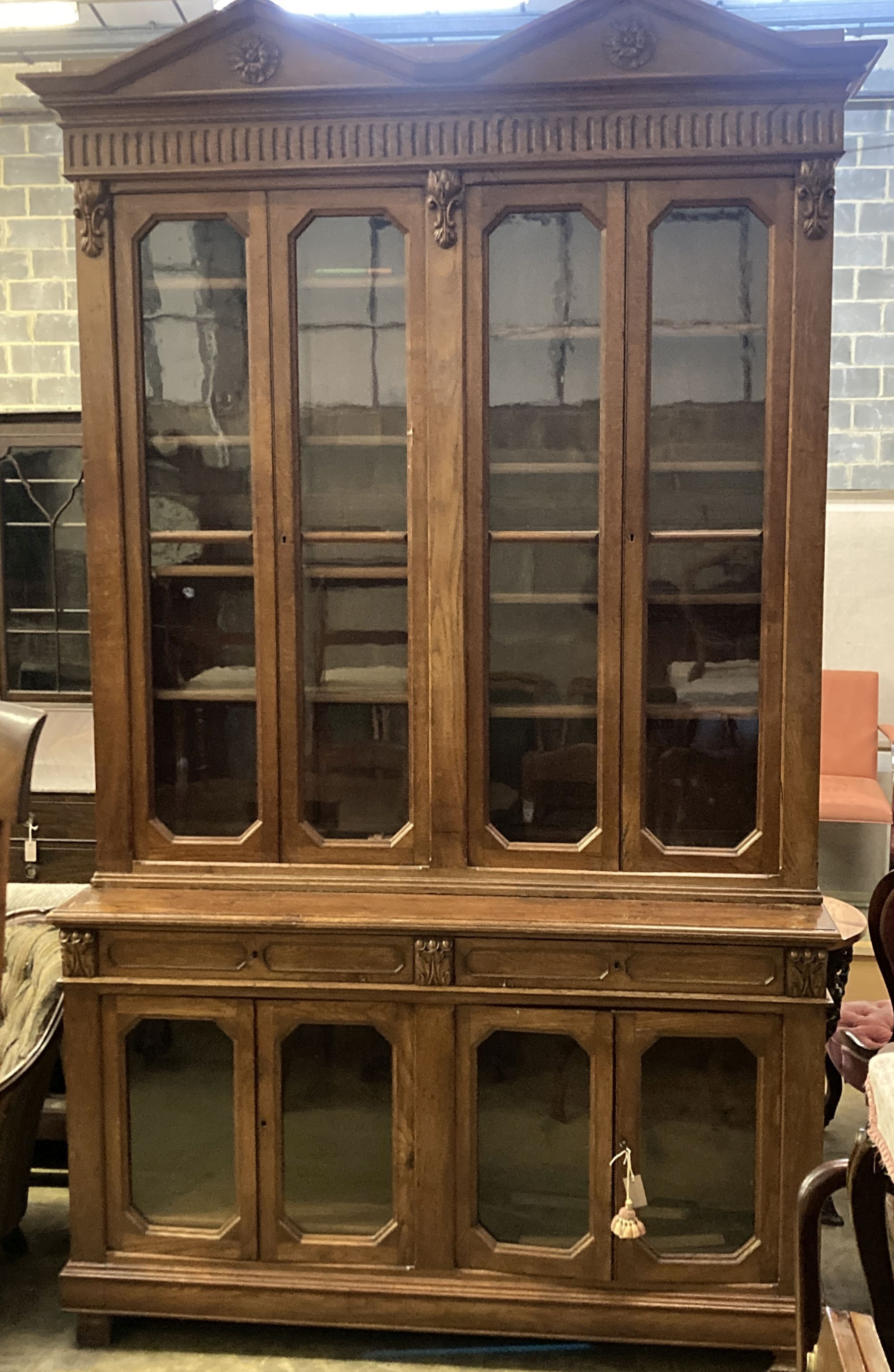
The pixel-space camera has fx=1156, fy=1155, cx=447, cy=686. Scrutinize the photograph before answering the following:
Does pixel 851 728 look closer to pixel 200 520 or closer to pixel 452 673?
pixel 452 673

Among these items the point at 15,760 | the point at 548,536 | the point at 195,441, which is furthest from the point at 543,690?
the point at 15,760

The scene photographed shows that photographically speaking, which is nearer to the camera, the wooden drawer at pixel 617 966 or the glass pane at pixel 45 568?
the wooden drawer at pixel 617 966

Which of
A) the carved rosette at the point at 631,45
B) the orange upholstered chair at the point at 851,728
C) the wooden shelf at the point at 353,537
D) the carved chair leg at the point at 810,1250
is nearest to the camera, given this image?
the carved chair leg at the point at 810,1250

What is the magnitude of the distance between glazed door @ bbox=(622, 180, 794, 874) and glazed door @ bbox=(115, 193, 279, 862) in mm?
746

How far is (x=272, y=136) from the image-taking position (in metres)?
2.25

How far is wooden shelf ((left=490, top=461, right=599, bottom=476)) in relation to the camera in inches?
91.2

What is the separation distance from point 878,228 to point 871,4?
2.85ft

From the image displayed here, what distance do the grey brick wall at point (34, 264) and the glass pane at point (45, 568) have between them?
0.28 meters

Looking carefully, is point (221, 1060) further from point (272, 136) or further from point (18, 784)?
point (272, 136)

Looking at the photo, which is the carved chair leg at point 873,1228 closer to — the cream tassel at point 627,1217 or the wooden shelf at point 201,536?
the cream tassel at point 627,1217

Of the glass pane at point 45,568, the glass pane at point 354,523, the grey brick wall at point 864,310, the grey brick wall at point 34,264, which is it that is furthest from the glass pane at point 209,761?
the grey brick wall at point 864,310

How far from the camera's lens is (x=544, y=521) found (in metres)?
2.34

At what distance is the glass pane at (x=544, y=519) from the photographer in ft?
7.45

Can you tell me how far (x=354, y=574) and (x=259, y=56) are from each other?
100cm
